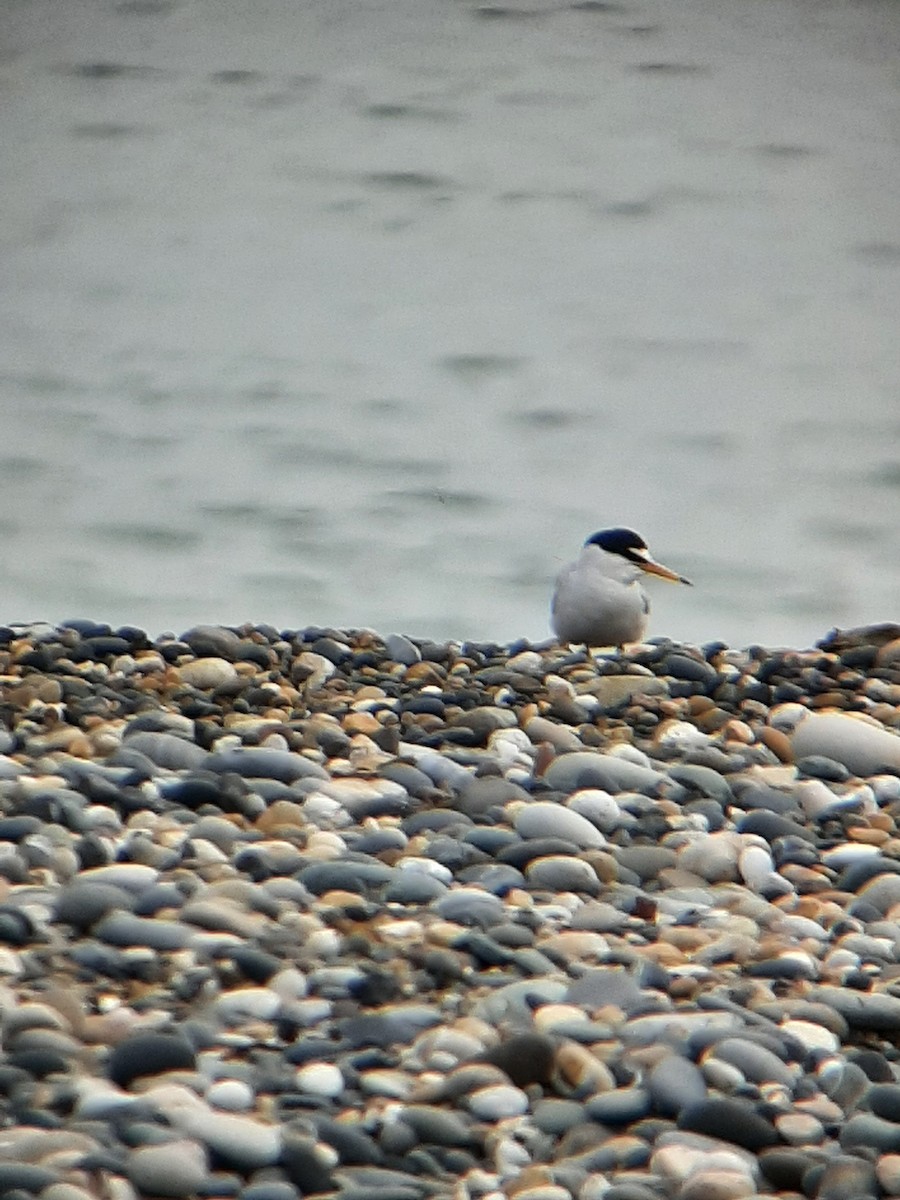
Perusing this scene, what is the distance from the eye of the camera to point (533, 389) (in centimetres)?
565

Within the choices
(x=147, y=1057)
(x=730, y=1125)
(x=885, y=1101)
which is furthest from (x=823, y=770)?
(x=147, y=1057)

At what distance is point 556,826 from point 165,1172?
1.10 metres

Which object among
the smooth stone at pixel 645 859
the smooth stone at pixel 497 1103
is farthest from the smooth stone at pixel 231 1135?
the smooth stone at pixel 645 859

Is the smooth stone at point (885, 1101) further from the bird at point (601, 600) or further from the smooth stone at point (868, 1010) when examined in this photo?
the bird at point (601, 600)

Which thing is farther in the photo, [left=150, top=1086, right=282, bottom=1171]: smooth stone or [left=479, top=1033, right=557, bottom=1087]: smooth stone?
[left=479, top=1033, right=557, bottom=1087]: smooth stone

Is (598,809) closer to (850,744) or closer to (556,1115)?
(850,744)

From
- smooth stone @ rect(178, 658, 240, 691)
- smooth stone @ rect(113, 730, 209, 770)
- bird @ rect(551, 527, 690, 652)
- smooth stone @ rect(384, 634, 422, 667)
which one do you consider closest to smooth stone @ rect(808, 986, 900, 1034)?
smooth stone @ rect(113, 730, 209, 770)

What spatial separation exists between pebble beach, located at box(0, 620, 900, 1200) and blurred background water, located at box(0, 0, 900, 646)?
6.50ft

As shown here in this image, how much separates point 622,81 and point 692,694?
274 cm

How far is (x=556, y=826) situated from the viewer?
2.64 meters

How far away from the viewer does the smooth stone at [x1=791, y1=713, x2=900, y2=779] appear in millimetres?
3203

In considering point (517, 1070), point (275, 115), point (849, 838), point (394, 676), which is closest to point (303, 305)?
point (275, 115)

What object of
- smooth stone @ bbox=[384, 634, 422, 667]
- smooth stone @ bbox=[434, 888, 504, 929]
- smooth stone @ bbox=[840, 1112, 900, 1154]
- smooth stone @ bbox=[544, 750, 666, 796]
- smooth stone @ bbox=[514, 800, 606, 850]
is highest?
smooth stone @ bbox=[840, 1112, 900, 1154]

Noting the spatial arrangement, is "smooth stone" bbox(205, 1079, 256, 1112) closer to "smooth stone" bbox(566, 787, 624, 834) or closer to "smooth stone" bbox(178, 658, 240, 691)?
"smooth stone" bbox(566, 787, 624, 834)
